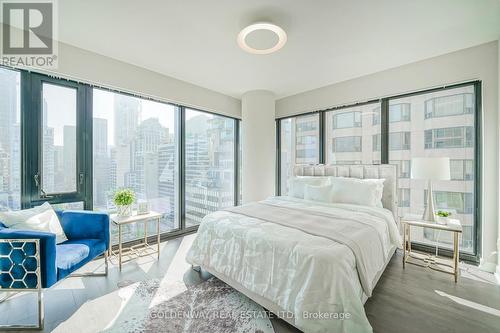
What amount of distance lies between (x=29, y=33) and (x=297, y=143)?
4.26 metres

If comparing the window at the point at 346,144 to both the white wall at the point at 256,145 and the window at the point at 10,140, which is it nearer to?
the white wall at the point at 256,145

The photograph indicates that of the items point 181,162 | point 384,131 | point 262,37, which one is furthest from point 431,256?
point 181,162

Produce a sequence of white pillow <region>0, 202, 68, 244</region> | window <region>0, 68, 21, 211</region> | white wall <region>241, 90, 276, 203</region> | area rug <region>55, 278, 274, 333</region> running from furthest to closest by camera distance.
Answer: white wall <region>241, 90, 276, 203</region>, window <region>0, 68, 21, 211</region>, white pillow <region>0, 202, 68, 244</region>, area rug <region>55, 278, 274, 333</region>

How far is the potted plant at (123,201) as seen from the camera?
8.98 feet

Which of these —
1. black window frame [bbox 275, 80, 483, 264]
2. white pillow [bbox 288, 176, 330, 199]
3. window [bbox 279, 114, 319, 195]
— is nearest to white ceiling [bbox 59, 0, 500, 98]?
black window frame [bbox 275, 80, 483, 264]

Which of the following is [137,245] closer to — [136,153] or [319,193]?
[136,153]

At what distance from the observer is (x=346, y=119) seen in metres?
3.87

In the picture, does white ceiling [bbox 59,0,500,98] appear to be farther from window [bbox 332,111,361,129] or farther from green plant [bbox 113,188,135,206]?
green plant [bbox 113,188,135,206]

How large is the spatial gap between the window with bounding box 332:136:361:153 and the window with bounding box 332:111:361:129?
23 cm

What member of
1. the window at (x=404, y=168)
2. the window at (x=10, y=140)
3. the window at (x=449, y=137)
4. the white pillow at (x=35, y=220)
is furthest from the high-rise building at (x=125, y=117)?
the window at (x=449, y=137)

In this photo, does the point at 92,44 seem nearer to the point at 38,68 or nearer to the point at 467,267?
the point at 38,68

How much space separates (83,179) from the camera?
283 centimetres

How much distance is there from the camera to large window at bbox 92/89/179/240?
9.93 ft

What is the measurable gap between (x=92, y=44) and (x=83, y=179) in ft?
5.63
